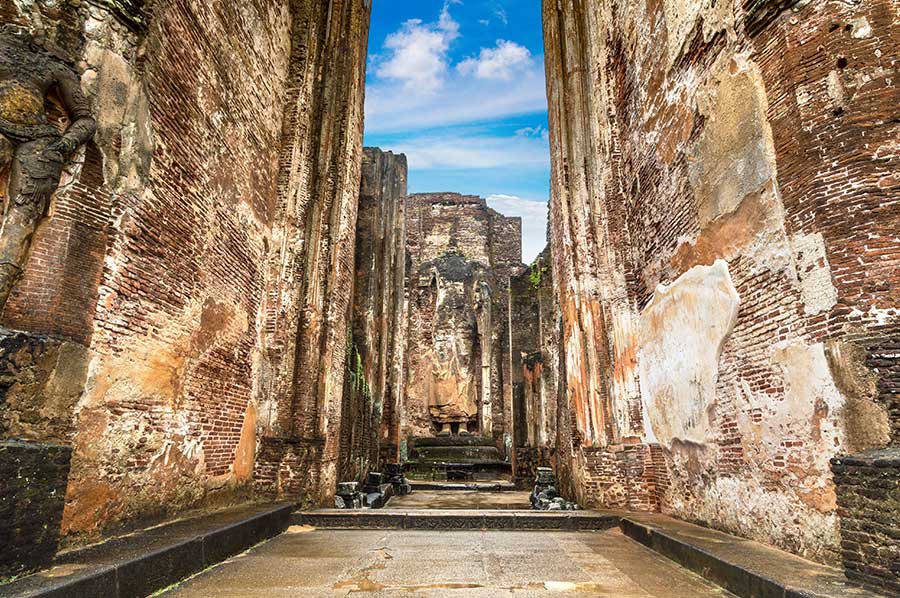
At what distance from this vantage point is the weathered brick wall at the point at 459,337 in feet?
Result: 62.6

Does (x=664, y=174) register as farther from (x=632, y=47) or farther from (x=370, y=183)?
(x=370, y=183)

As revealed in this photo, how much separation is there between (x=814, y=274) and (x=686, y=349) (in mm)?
1979

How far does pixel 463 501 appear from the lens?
30.2ft

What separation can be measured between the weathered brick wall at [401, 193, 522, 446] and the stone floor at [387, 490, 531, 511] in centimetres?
693

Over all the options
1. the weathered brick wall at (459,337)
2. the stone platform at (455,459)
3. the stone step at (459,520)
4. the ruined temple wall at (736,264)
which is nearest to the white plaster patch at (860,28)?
the ruined temple wall at (736,264)

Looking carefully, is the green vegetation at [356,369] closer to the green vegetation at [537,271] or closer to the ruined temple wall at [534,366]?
the ruined temple wall at [534,366]

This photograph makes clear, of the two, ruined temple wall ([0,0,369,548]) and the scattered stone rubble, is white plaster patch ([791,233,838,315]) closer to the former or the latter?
the scattered stone rubble

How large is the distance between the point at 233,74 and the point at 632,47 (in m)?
5.52

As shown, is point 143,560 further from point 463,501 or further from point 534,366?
point 534,366

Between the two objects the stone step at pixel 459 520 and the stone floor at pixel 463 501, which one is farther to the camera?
the stone floor at pixel 463 501

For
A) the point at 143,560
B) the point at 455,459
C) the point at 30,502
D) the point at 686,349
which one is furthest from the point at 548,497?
the point at 455,459

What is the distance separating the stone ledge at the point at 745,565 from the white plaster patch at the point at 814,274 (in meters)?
1.77

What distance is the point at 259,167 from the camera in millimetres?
7344

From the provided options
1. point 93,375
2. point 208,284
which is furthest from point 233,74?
point 93,375
